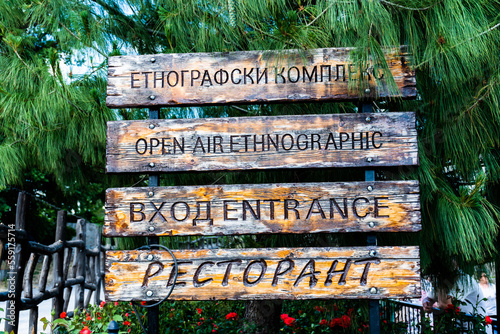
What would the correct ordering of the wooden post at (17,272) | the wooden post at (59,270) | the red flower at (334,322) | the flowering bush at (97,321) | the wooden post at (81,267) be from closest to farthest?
the flowering bush at (97,321) → the red flower at (334,322) → the wooden post at (17,272) → the wooden post at (59,270) → the wooden post at (81,267)

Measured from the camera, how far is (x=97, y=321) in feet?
11.5

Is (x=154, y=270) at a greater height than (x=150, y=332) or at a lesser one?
greater

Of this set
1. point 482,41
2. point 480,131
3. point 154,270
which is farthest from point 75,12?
point 480,131

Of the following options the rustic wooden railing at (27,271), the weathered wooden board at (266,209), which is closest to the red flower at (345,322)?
the weathered wooden board at (266,209)

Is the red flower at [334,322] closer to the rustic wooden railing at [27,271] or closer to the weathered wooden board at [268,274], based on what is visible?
the weathered wooden board at [268,274]

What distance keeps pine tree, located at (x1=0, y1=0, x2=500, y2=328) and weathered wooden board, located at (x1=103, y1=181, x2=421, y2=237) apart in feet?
1.14

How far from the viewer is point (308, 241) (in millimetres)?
2932

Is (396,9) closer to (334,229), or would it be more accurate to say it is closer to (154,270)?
(334,229)

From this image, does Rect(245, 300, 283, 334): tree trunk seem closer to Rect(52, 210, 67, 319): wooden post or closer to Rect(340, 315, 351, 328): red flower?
Rect(340, 315, 351, 328): red flower

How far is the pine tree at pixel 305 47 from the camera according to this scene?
2299 mm

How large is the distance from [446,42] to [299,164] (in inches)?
40.1

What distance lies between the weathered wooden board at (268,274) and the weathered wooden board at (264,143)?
469 millimetres

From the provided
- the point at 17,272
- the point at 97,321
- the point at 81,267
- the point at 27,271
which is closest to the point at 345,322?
the point at 97,321

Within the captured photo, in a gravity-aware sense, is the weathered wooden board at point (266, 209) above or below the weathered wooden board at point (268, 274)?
above
